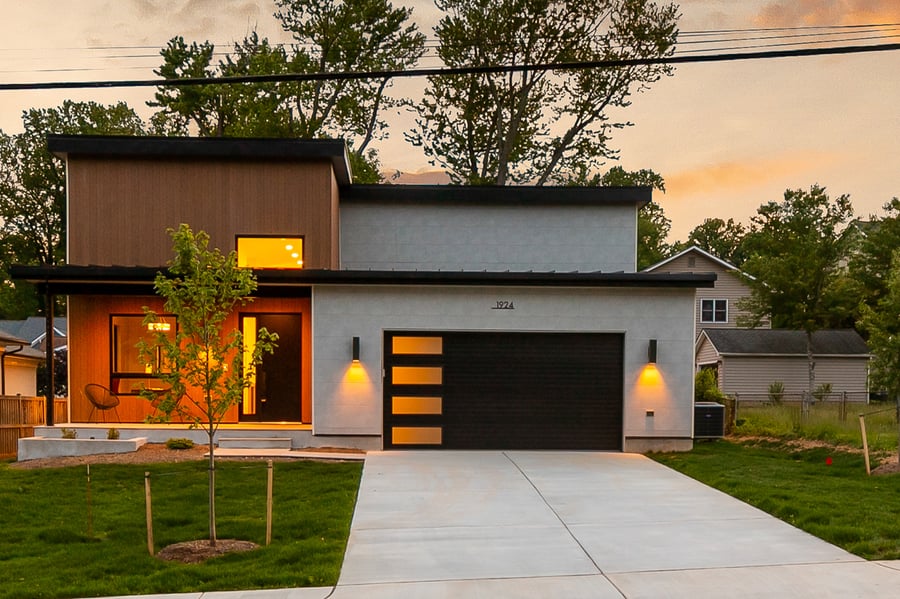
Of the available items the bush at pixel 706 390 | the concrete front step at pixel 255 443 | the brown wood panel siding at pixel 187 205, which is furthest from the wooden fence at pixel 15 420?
the bush at pixel 706 390

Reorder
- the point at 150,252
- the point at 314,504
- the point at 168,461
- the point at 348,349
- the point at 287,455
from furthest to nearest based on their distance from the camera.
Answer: the point at 150,252 < the point at 348,349 < the point at 287,455 < the point at 168,461 < the point at 314,504

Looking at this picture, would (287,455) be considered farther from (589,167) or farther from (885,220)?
(885,220)

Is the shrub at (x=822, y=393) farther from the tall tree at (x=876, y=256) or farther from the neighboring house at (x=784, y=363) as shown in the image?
the tall tree at (x=876, y=256)

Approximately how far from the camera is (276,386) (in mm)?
16594

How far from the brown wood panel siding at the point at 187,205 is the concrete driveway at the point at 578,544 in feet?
25.4

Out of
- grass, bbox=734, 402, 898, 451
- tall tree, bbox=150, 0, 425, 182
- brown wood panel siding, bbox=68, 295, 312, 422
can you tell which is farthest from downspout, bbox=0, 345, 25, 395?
grass, bbox=734, 402, 898, 451

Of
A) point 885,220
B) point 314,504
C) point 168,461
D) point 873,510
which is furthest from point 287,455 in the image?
point 885,220

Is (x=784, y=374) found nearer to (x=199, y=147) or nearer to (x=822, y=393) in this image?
(x=822, y=393)

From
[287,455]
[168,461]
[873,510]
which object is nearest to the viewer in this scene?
[873,510]

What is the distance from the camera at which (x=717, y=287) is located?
38094mm

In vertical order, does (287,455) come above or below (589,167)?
below

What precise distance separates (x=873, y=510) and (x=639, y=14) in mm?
24355

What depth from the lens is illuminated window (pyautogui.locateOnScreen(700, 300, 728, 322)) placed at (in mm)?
38031

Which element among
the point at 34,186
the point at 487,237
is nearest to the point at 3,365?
the point at 487,237
